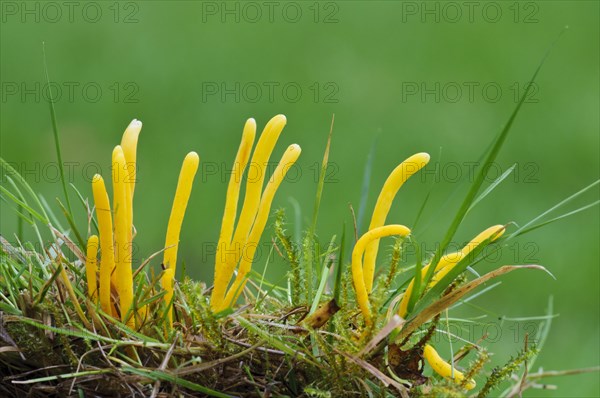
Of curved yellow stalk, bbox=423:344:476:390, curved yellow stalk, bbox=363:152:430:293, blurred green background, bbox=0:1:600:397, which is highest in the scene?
curved yellow stalk, bbox=363:152:430:293

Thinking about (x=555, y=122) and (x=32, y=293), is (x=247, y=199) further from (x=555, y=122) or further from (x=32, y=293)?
(x=555, y=122)

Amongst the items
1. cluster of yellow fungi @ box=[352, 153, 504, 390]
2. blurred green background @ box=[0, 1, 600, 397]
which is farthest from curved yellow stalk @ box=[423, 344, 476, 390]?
blurred green background @ box=[0, 1, 600, 397]

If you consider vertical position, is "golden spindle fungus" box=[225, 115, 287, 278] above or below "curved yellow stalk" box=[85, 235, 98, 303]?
above

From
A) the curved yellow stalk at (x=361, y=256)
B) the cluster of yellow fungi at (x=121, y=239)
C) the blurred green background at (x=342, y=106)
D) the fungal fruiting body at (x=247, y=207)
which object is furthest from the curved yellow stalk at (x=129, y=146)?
the blurred green background at (x=342, y=106)

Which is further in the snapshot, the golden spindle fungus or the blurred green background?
the blurred green background

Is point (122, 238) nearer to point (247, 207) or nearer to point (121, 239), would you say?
point (121, 239)

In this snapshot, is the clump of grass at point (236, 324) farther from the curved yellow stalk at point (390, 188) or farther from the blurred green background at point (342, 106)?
the blurred green background at point (342, 106)

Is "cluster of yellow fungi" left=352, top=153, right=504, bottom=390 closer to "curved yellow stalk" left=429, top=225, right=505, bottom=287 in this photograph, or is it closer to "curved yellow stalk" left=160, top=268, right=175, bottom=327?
"curved yellow stalk" left=429, top=225, right=505, bottom=287

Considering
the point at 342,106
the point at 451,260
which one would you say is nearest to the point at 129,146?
the point at 451,260
